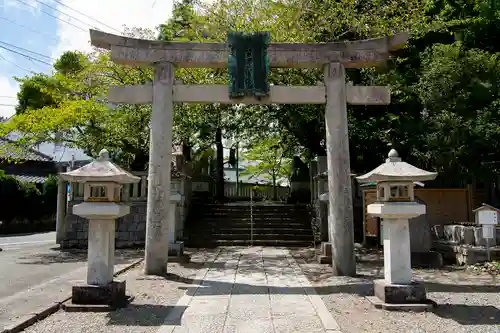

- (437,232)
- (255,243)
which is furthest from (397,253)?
(255,243)

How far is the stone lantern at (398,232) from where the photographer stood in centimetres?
666

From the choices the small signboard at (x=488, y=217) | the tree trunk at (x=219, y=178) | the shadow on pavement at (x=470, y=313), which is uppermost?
the tree trunk at (x=219, y=178)

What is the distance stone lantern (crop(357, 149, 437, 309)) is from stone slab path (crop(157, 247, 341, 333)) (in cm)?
119

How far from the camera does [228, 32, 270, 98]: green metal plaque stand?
9.66 m

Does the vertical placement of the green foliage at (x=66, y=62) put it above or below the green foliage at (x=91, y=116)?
above

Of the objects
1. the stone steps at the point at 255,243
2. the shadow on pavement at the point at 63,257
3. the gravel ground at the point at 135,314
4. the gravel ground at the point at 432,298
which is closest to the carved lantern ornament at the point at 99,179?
the gravel ground at the point at 135,314

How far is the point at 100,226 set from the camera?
6.99 m

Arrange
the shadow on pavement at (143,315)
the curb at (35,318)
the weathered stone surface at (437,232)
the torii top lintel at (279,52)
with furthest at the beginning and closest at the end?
the weathered stone surface at (437,232)
the torii top lintel at (279,52)
the shadow on pavement at (143,315)
the curb at (35,318)

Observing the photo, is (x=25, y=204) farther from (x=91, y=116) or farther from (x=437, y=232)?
(x=437, y=232)

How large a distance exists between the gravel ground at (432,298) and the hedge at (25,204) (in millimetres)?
22430

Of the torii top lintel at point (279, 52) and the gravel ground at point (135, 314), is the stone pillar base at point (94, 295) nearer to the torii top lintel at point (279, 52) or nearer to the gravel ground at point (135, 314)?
the gravel ground at point (135, 314)

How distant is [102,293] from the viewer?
6625 millimetres

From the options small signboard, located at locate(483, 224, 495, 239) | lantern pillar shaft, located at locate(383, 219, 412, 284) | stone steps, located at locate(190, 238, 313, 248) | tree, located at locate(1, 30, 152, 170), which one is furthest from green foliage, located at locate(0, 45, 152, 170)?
small signboard, located at locate(483, 224, 495, 239)

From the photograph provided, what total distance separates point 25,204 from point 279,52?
23.5 m
